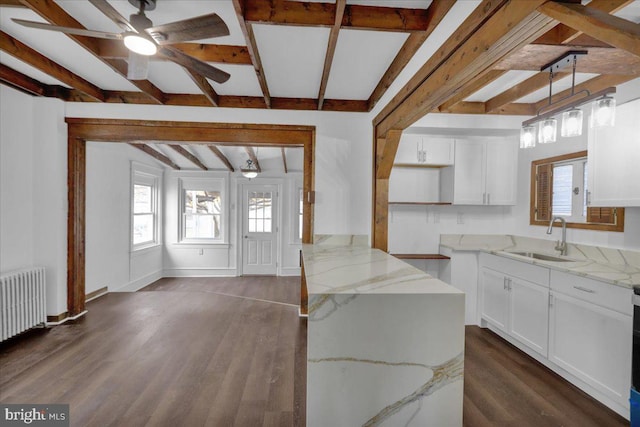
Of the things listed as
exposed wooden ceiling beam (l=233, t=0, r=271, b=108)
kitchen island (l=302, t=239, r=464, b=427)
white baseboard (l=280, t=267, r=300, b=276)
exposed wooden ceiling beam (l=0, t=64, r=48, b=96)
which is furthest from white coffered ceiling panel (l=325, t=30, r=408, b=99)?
white baseboard (l=280, t=267, r=300, b=276)

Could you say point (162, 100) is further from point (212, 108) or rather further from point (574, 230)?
point (574, 230)

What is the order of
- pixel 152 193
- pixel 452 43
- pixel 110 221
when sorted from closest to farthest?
pixel 452 43
pixel 110 221
pixel 152 193

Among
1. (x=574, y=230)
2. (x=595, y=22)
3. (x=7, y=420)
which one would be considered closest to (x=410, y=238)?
(x=574, y=230)

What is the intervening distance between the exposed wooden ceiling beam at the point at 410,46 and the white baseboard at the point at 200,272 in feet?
16.9

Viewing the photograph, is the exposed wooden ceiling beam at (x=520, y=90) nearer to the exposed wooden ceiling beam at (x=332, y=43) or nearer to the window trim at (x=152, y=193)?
the exposed wooden ceiling beam at (x=332, y=43)

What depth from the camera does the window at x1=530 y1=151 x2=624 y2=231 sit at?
2.89 meters

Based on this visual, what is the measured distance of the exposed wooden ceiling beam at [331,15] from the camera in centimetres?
196

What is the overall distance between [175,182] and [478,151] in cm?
591

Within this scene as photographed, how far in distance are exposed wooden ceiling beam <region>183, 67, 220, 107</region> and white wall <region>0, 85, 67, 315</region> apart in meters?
1.69

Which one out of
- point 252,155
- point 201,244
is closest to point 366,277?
point 252,155

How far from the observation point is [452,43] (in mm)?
1746

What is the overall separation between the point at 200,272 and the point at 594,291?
6623 mm

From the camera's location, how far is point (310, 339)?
1.49 m

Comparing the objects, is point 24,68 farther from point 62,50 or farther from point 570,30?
point 570,30
